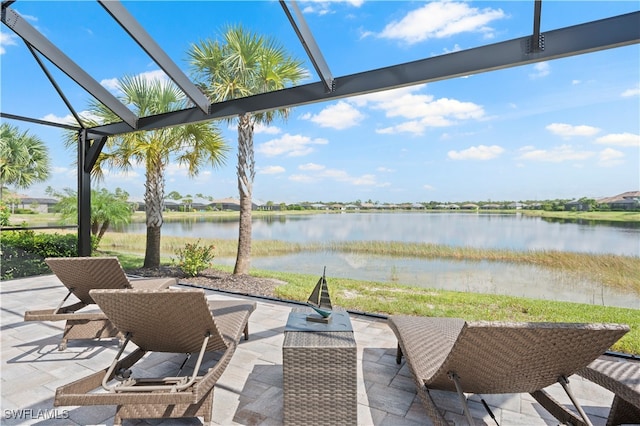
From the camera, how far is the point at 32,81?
221 inches

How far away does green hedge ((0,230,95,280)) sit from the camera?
5676 millimetres

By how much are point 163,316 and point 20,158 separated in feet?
22.2

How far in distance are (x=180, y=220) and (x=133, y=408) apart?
14478 millimetres

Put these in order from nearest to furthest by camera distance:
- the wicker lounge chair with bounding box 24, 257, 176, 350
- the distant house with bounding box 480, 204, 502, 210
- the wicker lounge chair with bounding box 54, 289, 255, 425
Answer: the wicker lounge chair with bounding box 54, 289, 255, 425 < the wicker lounge chair with bounding box 24, 257, 176, 350 < the distant house with bounding box 480, 204, 502, 210

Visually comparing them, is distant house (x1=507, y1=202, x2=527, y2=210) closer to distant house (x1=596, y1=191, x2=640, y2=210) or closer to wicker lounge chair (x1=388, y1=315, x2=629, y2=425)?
distant house (x1=596, y1=191, x2=640, y2=210)

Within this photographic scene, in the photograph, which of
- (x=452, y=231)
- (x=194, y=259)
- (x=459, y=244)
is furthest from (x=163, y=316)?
(x=452, y=231)

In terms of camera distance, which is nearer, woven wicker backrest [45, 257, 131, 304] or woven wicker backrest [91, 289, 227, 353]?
woven wicker backrest [91, 289, 227, 353]

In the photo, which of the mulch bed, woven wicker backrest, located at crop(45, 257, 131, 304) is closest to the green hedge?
the mulch bed

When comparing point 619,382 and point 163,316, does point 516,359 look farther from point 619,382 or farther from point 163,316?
point 163,316

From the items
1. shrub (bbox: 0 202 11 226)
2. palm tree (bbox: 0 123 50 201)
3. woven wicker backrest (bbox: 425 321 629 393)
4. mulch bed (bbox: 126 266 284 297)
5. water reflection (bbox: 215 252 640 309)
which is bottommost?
water reflection (bbox: 215 252 640 309)

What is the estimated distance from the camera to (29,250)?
618 centimetres

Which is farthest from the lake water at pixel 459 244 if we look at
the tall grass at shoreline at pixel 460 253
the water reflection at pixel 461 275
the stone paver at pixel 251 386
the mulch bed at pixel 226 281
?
the stone paver at pixel 251 386

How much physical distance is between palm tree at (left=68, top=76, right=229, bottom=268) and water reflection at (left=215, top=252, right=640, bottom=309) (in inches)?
139

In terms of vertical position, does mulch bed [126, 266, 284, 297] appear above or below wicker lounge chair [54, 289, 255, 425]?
below
